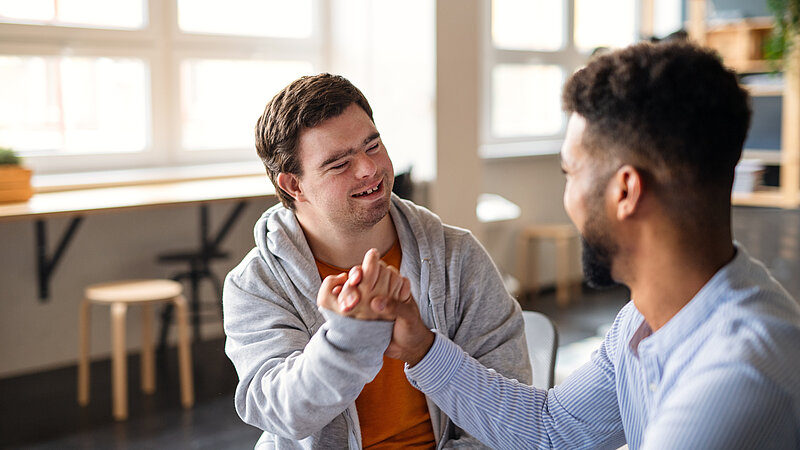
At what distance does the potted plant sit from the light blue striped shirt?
A: 8.09 ft

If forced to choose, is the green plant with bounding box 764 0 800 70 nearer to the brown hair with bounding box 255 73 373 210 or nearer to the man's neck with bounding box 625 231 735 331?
the brown hair with bounding box 255 73 373 210

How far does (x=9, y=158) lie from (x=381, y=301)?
8.57 ft

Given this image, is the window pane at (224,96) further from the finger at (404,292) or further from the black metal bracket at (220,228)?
the finger at (404,292)

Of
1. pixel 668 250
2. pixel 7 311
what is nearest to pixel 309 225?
pixel 668 250

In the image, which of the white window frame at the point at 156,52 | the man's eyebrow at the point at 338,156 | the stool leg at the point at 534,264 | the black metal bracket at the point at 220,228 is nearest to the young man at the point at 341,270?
the man's eyebrow at the point at 338,156

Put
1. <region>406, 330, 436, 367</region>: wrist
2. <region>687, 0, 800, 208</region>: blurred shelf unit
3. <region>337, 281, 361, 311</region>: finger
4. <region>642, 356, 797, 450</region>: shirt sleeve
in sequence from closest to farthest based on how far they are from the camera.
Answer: <region>642, 356, 797, 450</region>: shirt sleeve < <region>337, 281, 361, 311</region>: finger < <region>406, 330, 436, 367</region>: wrist < <region>687, 0, 800, 208</region>: blurred shelf unit

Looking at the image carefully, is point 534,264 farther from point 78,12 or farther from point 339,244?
point 339,244

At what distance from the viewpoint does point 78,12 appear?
3.89m

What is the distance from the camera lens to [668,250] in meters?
1.02

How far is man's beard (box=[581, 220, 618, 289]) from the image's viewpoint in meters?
1.06

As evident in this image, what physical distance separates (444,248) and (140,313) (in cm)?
288

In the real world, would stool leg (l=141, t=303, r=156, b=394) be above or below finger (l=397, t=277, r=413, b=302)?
below

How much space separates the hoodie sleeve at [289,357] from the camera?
1197 millimetres

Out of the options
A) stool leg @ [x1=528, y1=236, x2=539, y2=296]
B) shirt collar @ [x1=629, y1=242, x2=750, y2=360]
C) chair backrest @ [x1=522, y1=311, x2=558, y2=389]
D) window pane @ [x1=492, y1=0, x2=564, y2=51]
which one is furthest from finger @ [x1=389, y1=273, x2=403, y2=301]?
window pane @ [x1=492, y1=0, x2=564, y2=51]
